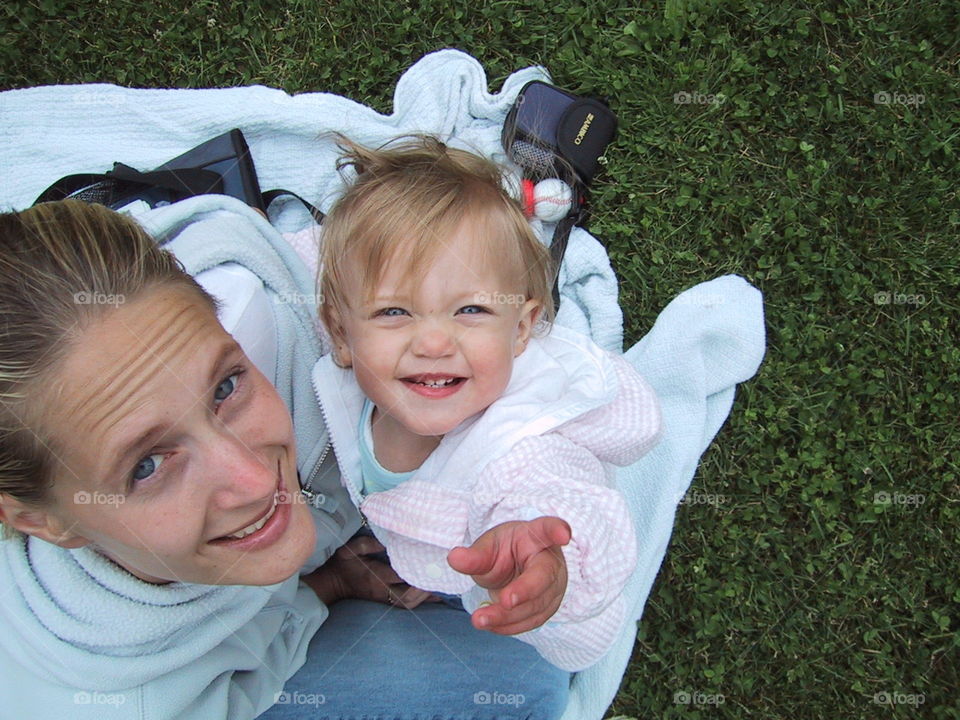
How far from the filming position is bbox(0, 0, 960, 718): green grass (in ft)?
8.52

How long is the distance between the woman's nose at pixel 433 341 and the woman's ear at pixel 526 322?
24 cm

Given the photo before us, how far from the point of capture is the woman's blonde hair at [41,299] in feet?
4.15

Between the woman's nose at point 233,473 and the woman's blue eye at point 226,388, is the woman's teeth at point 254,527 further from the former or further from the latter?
the woman's blue eye at point 226,388

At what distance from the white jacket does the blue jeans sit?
17cm

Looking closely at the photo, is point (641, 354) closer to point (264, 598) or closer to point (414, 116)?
point (414, 116)

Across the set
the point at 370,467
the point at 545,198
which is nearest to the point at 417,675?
the point at 370,467

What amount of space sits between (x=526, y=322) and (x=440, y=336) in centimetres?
31

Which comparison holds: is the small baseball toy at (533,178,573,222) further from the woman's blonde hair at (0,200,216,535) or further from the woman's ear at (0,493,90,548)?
the woman's ear at (0,493,90,548)

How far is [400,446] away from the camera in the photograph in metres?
1.96

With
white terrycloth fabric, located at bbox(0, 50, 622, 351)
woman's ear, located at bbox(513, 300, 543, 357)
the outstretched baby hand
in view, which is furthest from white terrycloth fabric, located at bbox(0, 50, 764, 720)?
the outstretched baby hand

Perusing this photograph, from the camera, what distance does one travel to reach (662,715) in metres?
2.62

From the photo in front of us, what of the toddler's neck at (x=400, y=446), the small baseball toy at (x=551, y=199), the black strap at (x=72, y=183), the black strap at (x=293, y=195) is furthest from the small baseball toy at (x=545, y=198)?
the black strap at (x=72, y=183)

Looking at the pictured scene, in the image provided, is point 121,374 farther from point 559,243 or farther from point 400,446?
point 559,243

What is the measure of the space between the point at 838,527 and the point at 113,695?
7.52 feet
